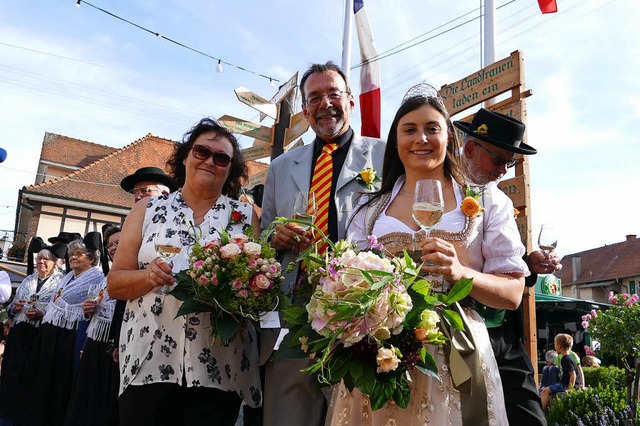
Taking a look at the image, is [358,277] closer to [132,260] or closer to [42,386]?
[132,260]

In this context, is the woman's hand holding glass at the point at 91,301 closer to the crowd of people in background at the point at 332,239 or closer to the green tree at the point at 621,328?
the crowd of people in background at the point at 332,239

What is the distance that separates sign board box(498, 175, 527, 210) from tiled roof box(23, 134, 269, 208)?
87.5ft

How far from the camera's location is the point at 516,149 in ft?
10.4

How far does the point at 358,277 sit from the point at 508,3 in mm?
9118

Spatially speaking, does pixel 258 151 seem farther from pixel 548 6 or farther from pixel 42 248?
pixel 548 6

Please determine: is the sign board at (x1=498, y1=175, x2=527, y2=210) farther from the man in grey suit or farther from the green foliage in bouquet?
the green foliage in bouquet

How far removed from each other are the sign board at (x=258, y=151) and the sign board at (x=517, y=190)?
11.0 feet

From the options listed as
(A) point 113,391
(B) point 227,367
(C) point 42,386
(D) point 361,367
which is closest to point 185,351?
(B) point 227,367

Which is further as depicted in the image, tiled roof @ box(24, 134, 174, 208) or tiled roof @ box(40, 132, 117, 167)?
tiled roof @ box(40, 132, 117, 167)

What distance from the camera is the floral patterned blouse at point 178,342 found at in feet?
8.98

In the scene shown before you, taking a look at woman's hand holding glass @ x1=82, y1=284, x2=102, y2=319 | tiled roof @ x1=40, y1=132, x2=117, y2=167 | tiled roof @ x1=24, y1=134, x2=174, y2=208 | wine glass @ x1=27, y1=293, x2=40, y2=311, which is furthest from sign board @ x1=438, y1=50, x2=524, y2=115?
tiled roof @ x1=40, y1=132, x2=117, y2=167

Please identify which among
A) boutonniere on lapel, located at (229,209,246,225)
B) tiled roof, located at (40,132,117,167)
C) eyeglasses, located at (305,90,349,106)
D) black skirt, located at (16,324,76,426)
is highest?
tiled roof, located at (40,132,117,167)

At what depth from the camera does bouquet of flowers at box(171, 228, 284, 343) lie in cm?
241

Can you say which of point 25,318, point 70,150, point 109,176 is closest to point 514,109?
point 25,318
